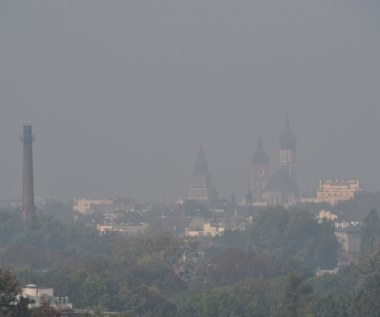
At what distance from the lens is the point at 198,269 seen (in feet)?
380

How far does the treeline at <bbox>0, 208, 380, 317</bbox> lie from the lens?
85188 mm

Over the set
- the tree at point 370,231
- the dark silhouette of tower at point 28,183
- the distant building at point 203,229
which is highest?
the dark silhouette of tower at point 28,183

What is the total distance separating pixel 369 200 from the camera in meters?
199

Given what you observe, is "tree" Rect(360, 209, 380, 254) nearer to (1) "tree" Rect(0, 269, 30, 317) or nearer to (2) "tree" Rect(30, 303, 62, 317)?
(1) "tree" Rect(0, 269, 30, 317)

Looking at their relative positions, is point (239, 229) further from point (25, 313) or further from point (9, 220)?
point (25, 313)

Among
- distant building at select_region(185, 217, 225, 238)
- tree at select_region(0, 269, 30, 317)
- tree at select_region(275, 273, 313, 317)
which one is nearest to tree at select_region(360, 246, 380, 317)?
tree at select_region(275, 273, 313, 317)

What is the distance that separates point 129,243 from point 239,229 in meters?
38.1

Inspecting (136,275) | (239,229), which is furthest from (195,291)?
(239,229)

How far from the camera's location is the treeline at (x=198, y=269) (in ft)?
279

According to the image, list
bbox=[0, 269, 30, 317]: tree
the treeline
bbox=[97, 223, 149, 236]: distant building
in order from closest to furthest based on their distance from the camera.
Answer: bbox=[0, 269, 30, 317]: tree, the treeline, bbox=[97, 223, 149, 236]: distant building

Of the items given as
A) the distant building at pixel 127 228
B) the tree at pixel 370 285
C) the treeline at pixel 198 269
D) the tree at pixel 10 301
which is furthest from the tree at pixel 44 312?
the distant building at pixel 127 228

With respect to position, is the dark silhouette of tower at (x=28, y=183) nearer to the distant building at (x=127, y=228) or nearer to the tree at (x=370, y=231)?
the distant building at (x=127, y=228)

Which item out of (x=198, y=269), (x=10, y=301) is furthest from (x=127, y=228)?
(x=10, y=301)

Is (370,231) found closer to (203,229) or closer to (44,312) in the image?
(203,229)
